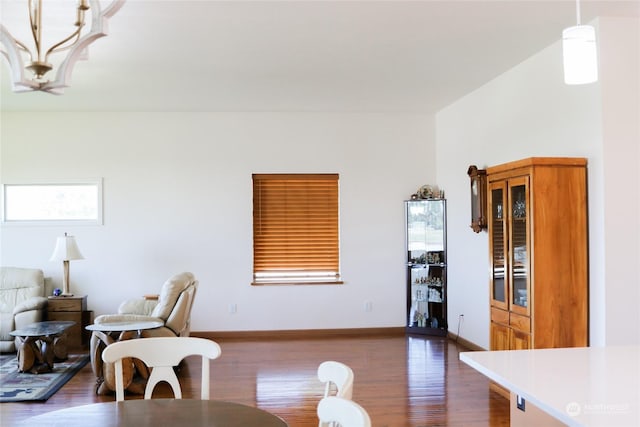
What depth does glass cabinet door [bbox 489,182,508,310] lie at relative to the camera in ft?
15.0

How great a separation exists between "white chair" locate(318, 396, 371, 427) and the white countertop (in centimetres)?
64

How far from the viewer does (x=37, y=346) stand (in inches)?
214

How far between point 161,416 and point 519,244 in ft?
10.5

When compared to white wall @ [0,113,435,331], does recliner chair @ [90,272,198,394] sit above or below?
below

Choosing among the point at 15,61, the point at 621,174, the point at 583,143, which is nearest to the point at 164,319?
the point at 15,61

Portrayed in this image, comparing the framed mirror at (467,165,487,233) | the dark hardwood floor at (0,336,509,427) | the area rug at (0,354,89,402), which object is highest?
the framed mirror at (467,165,487,233)

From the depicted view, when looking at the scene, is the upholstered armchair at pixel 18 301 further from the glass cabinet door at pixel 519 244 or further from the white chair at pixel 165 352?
the glass cabinet door at pixel 519 244

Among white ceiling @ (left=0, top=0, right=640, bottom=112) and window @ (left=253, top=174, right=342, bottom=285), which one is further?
window @ (left=253, top=174, right=342, bottom=285)

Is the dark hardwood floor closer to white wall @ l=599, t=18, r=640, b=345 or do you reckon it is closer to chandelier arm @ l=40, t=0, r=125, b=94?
white wall @ l=599, t=18, r=640, b=345

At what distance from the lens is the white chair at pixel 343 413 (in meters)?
1.50

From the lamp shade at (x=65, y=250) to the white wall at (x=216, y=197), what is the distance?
0.56 metres

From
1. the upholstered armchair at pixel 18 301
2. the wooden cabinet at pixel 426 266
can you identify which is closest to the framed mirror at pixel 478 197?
the wooden cabinet at pixel 426 266

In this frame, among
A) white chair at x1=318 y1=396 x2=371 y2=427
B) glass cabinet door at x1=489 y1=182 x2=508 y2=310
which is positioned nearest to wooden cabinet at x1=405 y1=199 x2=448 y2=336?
glass cabinet door at x1=489 y1=182 x2=508 y2=310

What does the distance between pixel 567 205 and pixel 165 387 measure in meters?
3.63
